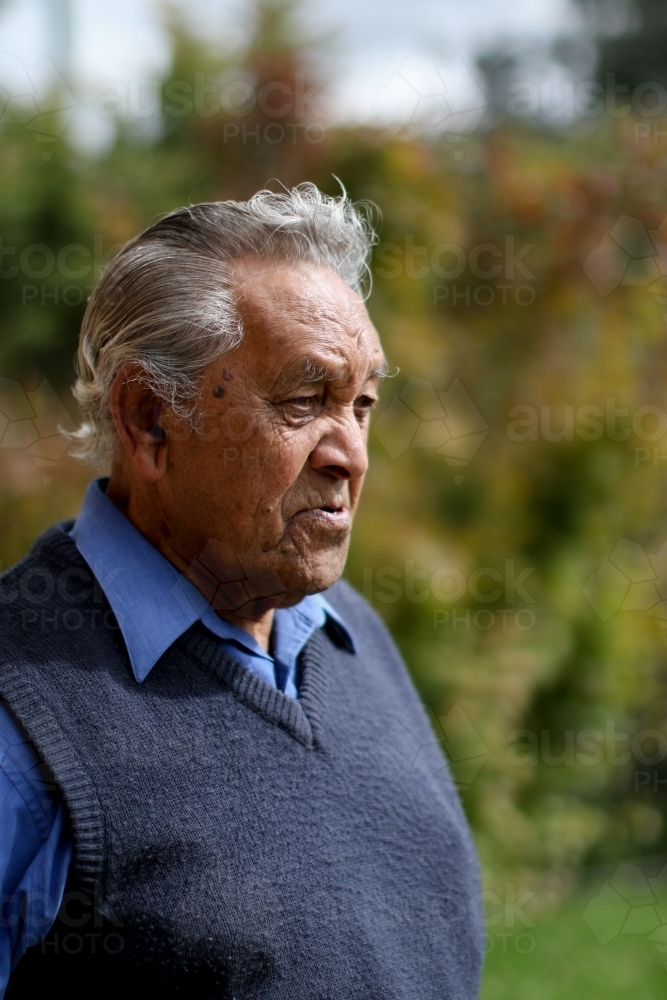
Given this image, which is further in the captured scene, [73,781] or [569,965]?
[569,965]

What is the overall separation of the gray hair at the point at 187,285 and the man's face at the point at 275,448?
0.08ft

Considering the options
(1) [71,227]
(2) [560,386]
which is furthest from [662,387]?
(1) [71,227]

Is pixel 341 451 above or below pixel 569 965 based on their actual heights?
above

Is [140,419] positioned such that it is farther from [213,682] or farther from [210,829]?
[210,829]

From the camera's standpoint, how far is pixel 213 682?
1.32 m

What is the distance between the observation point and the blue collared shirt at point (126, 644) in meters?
1.12

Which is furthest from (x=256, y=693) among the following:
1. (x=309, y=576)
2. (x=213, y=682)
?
(x=309, y=576)

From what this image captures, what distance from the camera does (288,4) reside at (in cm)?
444

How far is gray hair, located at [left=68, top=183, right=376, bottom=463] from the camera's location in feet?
4.29

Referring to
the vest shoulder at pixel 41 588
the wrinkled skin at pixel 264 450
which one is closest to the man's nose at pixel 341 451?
the wrinkled skin at pixel 264 450

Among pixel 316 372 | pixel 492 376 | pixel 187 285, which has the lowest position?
pixel 492 376

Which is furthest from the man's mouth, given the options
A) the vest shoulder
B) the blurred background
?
the blurred background

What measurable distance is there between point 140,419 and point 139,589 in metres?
0.24

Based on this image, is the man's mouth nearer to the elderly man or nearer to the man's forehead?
the elderly man
